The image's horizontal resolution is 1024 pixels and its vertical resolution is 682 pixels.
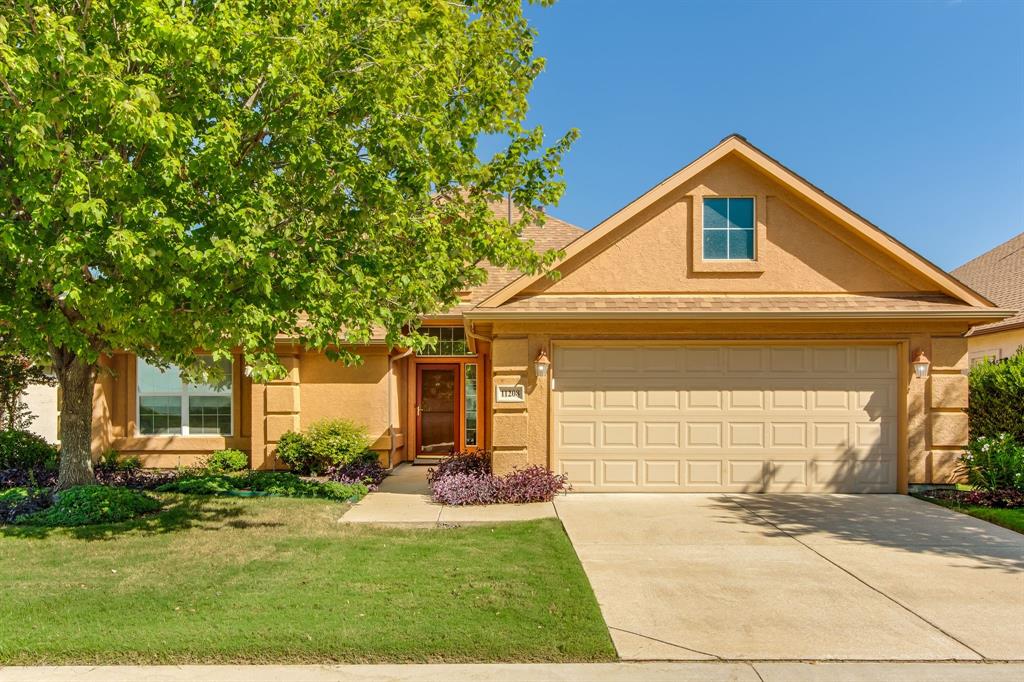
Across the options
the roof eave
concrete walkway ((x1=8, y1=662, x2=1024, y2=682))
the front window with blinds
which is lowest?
concrete walkway ((x1=8, y1=662, x2=1024, y2=682))

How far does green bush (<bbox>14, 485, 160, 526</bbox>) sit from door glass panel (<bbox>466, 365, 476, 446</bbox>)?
23.1 ft

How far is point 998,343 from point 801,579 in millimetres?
14070

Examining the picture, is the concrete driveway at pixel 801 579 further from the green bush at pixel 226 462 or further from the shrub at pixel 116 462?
the shrub at pixel 116 462

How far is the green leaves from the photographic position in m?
6.21

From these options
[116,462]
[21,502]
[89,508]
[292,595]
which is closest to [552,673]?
[292,595]

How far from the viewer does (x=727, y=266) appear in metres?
10.9

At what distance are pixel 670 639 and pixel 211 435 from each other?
11631 mm

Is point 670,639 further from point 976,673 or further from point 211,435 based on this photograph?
point 211,435

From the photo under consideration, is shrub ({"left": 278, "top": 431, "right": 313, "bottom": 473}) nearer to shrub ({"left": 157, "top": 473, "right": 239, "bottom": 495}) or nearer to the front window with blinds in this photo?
shrub ({"left": 157, "top": 473, "right": 239, "bottom": 495})

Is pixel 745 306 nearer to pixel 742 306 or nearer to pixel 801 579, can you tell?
pixel 742 306

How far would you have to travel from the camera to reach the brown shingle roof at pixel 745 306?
33.8 ft

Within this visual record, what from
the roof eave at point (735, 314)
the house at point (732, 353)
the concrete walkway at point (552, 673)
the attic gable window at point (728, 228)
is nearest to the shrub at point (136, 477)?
the house at point (732, 353)

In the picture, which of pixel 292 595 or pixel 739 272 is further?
pixel 739 272

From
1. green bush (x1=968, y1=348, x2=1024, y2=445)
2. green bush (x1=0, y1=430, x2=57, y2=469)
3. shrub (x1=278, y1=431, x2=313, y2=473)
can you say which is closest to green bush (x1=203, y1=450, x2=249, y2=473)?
shrub (x1=278, y1=431, x2=313, y2=473)
